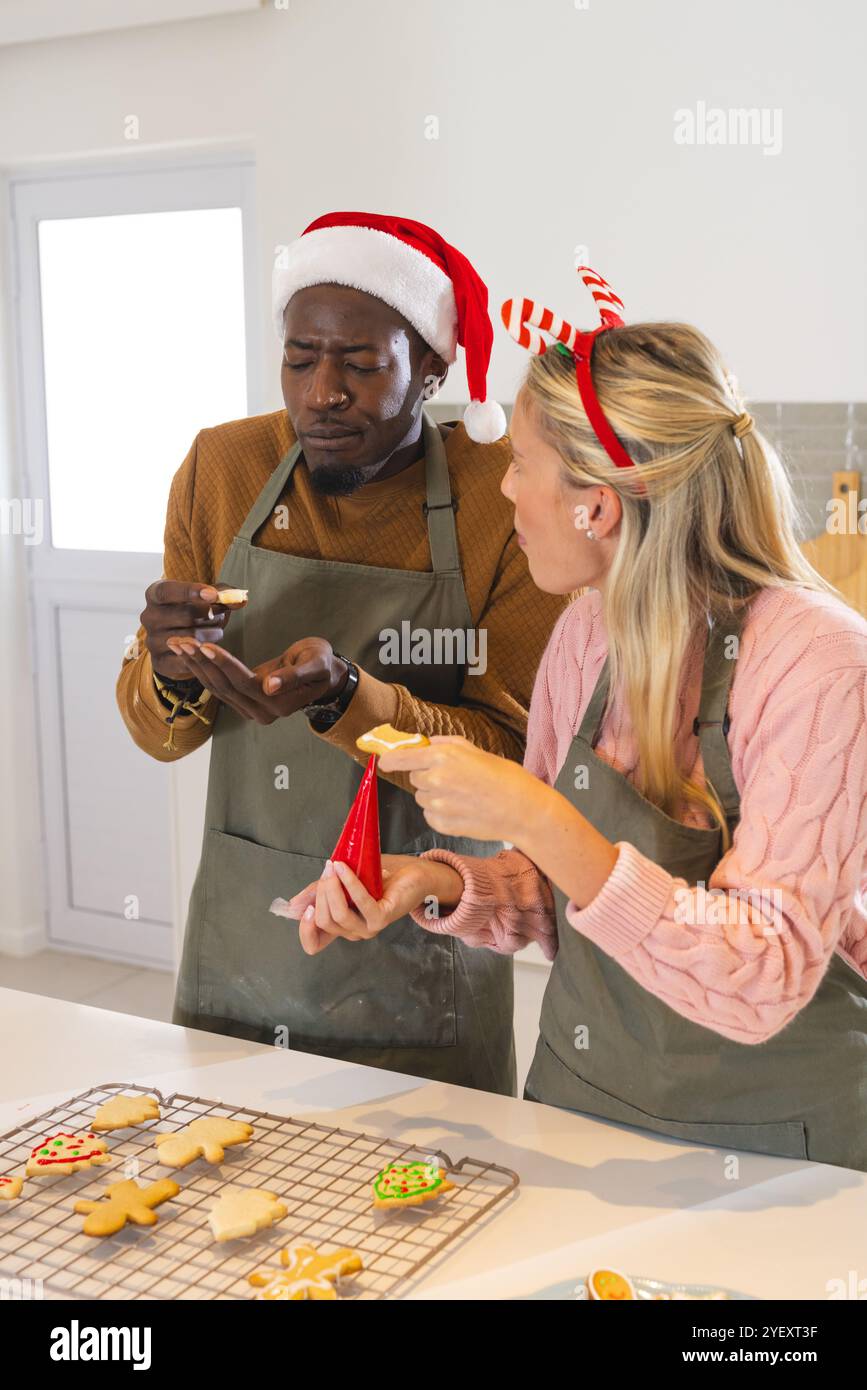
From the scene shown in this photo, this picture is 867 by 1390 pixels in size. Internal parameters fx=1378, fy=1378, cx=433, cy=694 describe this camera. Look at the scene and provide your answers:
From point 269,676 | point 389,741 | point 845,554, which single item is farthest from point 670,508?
point 845,554

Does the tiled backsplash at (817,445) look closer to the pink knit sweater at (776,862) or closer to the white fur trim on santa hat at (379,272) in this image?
the white fur trim on santa hat at (379,272)

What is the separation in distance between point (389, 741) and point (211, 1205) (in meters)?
0.46

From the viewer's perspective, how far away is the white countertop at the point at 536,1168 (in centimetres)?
118

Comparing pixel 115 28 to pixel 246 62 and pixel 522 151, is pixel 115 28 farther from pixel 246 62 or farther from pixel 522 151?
pixel 522 151

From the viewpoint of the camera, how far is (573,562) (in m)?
1.48

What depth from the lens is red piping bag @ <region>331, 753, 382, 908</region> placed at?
1.45m

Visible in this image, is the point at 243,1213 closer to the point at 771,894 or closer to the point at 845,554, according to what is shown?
the point at 771,894

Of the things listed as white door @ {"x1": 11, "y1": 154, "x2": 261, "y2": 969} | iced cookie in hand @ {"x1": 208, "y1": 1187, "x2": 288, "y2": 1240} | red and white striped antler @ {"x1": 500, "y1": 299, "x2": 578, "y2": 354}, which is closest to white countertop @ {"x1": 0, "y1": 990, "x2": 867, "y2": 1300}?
iced cookie in hand @ {"x1": 208, "y1": 1187, "x2": 288, "y2": 1240}

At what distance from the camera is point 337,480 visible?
70.6 inches

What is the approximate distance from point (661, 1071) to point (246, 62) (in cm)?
293

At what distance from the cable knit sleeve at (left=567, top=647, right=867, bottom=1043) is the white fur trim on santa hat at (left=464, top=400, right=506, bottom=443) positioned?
0.71 metres

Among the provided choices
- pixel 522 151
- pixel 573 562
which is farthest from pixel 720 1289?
pixel 522 151

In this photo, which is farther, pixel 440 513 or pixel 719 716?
pixel 440 513
